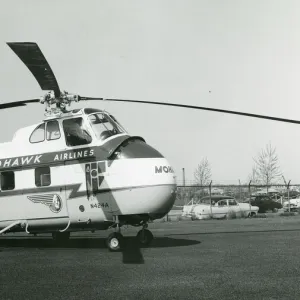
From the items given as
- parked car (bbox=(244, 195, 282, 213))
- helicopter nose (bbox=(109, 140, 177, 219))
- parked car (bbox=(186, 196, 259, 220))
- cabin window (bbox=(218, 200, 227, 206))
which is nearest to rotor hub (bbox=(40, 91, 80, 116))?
helicopter nose (bbox=(109, 140, 177, 219))

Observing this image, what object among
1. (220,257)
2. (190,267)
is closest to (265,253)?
(220,257)

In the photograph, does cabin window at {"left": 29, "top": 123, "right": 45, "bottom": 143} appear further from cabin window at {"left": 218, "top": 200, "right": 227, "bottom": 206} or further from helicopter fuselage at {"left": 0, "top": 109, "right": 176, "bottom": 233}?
cabin window at {"left": 218, "top": 200, "right": 227, "bottom": 206}

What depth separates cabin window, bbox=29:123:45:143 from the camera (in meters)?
12.5

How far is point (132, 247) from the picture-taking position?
38.8 ft

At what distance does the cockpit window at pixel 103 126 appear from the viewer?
11.7 m

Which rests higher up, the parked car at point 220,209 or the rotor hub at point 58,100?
the rotor hub at point 58,100

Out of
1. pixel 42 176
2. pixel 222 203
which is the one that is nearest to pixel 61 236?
pixel 42 176

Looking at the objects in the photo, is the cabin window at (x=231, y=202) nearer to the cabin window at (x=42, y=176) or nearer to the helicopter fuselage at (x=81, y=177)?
the helicopter fuselage at (x=81, y=177)

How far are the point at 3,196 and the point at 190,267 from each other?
684 centimetres

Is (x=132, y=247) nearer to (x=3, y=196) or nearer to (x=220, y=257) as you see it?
(x=220, y=257)

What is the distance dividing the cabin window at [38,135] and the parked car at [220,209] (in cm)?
1574

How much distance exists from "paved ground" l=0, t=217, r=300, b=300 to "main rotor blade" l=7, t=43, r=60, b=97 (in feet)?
13.9

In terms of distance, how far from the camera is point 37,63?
972 centimetres

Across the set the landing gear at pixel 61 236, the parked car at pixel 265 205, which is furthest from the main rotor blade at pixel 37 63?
the parked car at pixel 265 205
